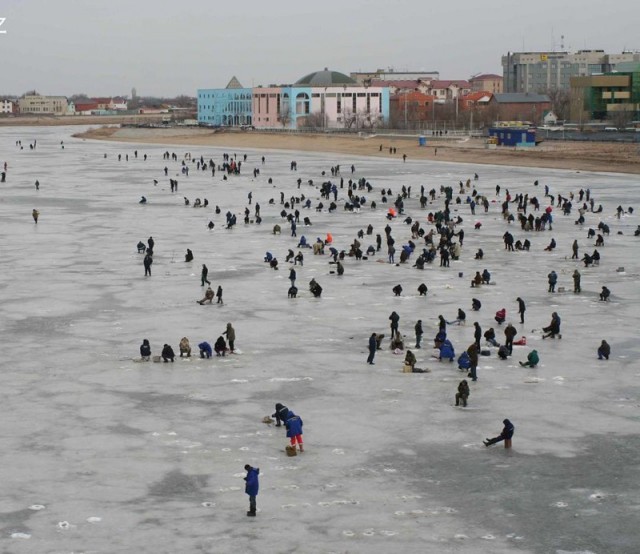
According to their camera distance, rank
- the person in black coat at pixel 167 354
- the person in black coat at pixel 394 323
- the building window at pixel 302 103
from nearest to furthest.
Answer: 1. the person in black coat at pixel 167 354
2. the person in black coat at pixel 394 323
3. the building window at pixel 302 103

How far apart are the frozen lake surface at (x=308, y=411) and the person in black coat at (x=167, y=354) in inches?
18.9

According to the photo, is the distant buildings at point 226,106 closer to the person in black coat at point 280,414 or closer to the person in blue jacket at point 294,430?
the person in black coat at point 280,414

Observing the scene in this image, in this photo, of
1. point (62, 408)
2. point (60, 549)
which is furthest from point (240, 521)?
point (62, 408)

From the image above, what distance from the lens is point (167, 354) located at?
22.7 metres

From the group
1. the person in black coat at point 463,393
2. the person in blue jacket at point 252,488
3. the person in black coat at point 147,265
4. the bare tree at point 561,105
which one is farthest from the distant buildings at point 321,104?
the person in blue jacket at point 252,488

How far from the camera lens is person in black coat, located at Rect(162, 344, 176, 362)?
22.7 metres

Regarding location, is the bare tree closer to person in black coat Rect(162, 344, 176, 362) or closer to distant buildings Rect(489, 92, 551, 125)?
distant buildings Rect(489, 92, 551, 125)

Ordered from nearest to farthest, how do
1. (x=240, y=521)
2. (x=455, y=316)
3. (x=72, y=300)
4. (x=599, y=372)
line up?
(x=240, y=521)
(x=599, y=372)
(x=455, y=316)
(x=72, y=300)

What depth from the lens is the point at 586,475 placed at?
16.1 metres

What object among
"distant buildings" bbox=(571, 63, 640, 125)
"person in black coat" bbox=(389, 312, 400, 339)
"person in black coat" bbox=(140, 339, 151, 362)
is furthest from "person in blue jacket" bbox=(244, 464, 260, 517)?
"distant buildings" bbox=(571, 63, 640, 125)

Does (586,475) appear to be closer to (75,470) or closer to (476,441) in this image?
(476,441)

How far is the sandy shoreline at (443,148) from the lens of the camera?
82.8 m

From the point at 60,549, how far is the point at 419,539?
14.1 feet

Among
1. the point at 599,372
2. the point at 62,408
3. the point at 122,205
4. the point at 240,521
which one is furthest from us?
the point at 122,205
